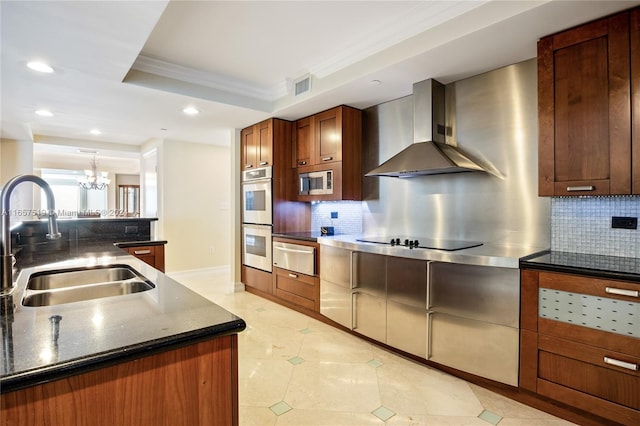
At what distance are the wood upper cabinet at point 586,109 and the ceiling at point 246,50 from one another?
13 centimetres

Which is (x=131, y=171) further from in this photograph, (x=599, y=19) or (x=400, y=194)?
(x=599, y=19)

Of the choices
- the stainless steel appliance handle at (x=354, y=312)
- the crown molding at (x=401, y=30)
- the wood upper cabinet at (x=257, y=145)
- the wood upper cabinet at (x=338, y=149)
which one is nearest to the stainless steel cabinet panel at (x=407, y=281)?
the stainless steel appliance handle at (x=354, y=312)

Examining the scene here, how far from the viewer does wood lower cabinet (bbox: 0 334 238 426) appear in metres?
0.70

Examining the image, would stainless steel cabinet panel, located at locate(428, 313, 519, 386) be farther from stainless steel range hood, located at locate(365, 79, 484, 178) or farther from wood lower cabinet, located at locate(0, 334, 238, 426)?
wood lower cabinet, located at locate(0, 334, 238, 426)

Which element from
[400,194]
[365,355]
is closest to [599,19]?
[400,194]

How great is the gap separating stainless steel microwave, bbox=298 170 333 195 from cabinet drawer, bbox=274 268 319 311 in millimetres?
955

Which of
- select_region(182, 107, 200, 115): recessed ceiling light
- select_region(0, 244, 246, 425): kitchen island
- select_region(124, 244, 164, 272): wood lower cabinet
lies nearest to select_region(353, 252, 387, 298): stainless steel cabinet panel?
select_region(0, 244, 246, 425): kitchen island

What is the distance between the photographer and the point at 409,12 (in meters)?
2.29

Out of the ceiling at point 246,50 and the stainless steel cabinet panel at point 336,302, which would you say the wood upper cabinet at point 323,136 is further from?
the stainless steel cabinet panel at point 336,302

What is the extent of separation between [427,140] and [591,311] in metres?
1.63

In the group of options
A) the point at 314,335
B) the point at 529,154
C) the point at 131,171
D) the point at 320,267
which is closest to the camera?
the point at 529,154

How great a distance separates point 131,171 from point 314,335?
380 inches

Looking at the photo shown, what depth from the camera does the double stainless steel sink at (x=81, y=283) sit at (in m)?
1.43

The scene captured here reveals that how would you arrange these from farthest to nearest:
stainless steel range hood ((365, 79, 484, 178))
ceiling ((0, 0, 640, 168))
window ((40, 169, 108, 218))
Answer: window ((40, 169, 108, 218)) < stainless steel range hood ((365, 79, 484, 178)) < ceiling ((0, 0, 640, 168))
